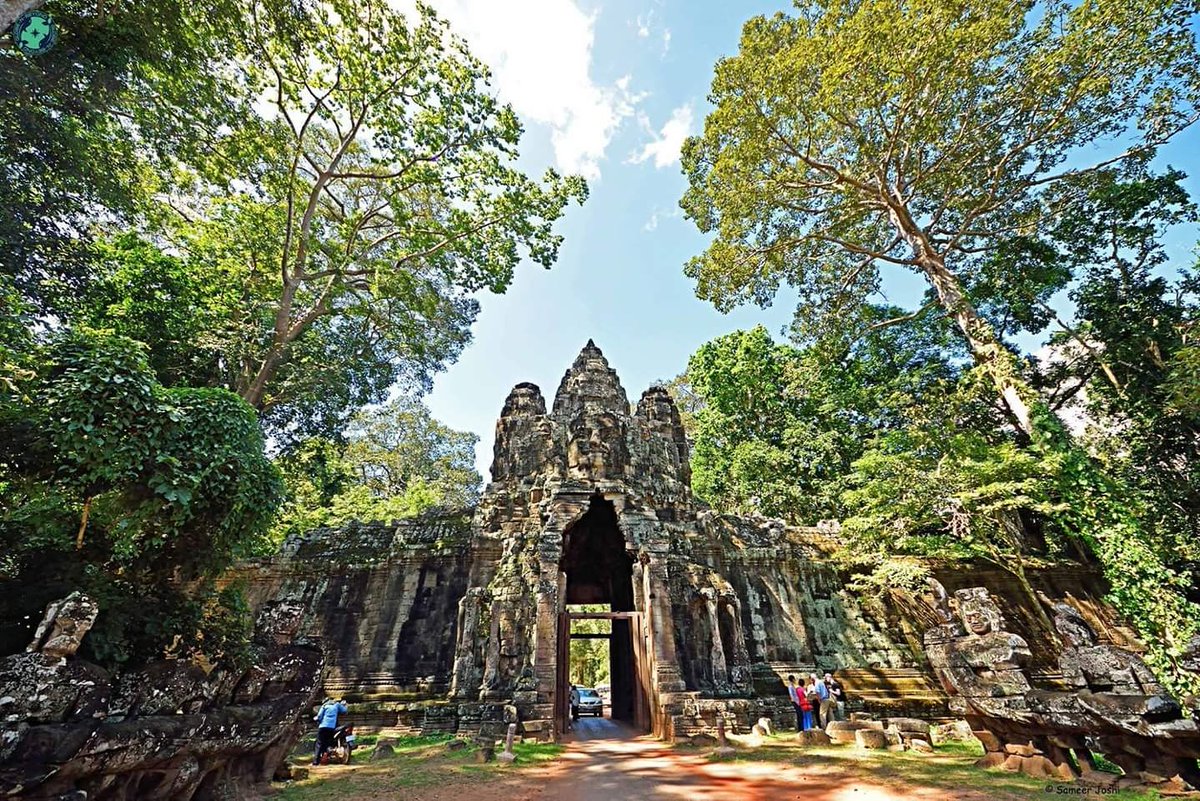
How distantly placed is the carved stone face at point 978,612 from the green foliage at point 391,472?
21035mm

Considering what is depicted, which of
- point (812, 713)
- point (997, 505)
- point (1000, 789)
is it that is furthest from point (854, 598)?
point (1000, 789)

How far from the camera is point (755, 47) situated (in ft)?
45.0

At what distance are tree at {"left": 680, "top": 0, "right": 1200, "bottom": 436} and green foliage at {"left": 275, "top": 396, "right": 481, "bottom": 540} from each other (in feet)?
58.2

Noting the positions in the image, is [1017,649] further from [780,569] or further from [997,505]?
[780,569]

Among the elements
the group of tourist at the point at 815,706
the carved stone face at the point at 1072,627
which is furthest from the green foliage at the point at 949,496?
the carved stone face at the point at 1072,627

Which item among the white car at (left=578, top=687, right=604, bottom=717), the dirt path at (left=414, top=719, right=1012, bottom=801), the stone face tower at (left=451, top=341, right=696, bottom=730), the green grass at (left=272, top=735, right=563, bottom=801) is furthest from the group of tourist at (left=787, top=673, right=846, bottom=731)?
the white car at (left=578, top=687, right=604, bottom=717)

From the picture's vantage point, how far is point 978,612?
685cm

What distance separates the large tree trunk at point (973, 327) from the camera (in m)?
11.6

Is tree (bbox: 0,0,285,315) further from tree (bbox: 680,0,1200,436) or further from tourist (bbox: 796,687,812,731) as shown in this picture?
tourist (bbox: 796,687,812,731)

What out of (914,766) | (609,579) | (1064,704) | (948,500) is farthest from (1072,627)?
(609,579)

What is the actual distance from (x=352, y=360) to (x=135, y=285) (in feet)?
20.8

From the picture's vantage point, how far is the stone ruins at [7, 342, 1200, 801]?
4.38 metres

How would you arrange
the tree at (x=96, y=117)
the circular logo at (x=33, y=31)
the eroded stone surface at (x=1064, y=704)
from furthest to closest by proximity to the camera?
the tree at (x=96, y=117) → the circular logo at (x=33, y=31) → the eroded stone surface at (x=1064, y=704)

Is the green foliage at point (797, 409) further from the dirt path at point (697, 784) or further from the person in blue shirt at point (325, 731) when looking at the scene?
the person in blue shirt at point (325, 731)
